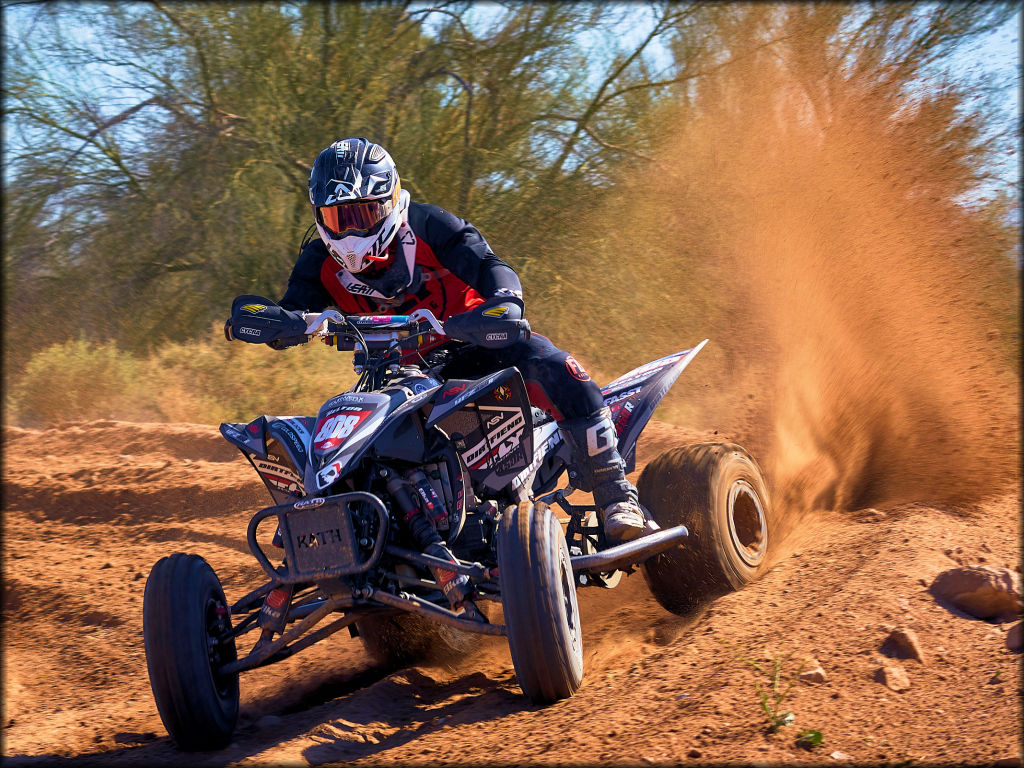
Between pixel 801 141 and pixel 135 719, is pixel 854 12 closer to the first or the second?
pixel 801 141

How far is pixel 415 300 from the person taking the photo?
15.3 feet

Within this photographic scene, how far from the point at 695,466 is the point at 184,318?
9016mm

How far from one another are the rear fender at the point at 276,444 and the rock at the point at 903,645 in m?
2.34

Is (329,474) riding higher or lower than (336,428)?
lower

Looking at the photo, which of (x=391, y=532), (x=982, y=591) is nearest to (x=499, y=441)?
(x=391, y=532)

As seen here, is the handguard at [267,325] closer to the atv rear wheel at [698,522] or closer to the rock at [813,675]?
the atv rear wheel at [698,522]

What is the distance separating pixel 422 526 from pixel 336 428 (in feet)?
1.78

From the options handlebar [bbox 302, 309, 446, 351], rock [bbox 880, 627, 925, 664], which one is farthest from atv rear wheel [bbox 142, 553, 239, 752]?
rock [bbox 880, 627, 925, 664]

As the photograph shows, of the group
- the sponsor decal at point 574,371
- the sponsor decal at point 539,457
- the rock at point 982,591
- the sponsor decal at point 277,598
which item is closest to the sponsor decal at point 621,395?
the sponsor decal at point 539,457

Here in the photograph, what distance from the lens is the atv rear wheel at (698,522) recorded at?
16.1ft

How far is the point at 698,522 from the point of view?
491 centimetres

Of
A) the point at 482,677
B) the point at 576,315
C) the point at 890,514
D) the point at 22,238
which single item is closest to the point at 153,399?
the point at 22,238

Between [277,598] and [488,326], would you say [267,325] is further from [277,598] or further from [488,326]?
[277,598]

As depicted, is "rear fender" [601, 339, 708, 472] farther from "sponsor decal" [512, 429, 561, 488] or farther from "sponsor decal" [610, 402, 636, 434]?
"sponsor decal" [512, 429, 561, 488]
